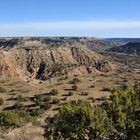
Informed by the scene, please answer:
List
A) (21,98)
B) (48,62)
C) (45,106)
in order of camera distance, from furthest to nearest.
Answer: (48,62)
(21,98)
(45,106)

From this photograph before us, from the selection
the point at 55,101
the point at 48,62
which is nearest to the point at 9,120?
the point at 55,101

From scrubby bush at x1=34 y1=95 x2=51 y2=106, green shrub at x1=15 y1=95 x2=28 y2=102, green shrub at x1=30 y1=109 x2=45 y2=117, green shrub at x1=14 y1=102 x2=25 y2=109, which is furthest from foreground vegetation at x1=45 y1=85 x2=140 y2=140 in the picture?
green shrub at x1=15 y1=95 x2=28 y2=102

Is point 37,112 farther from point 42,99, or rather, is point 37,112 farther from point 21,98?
point 21,98

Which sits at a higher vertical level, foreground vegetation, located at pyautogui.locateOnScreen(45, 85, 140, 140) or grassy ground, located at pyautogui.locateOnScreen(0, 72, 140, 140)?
foreground vegetation, located at pyautogui.locateOnScreen(45, 85, 140, 140)

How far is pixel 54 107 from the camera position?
46.4m

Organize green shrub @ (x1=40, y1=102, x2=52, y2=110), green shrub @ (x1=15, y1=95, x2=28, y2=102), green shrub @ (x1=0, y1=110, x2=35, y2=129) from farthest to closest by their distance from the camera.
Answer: green shrub @ (x1=15, y1=95, x2=28, y2=102), green shrub @ (x1=40, y1=102, x2=52, y2=110), green shrub @ (x1=0, y1=110, x2=35, y2=129)

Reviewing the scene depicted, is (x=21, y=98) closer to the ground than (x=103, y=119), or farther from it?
closer to the ground

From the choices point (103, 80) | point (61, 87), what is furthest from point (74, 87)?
point (103, 80)

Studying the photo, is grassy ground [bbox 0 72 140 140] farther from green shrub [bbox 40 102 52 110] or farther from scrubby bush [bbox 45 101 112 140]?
scrubby bush [bbox 45 101 112 140]

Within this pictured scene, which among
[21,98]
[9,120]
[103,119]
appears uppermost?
[103,119]

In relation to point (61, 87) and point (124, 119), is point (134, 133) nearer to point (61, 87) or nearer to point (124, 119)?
point (124, 119)

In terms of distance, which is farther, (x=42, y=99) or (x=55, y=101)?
(x=42, y=99)

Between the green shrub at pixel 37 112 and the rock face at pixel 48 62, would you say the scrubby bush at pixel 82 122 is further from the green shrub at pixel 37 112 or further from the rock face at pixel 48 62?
the rock face at pixel 48 62

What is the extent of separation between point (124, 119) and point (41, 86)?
147 ft
